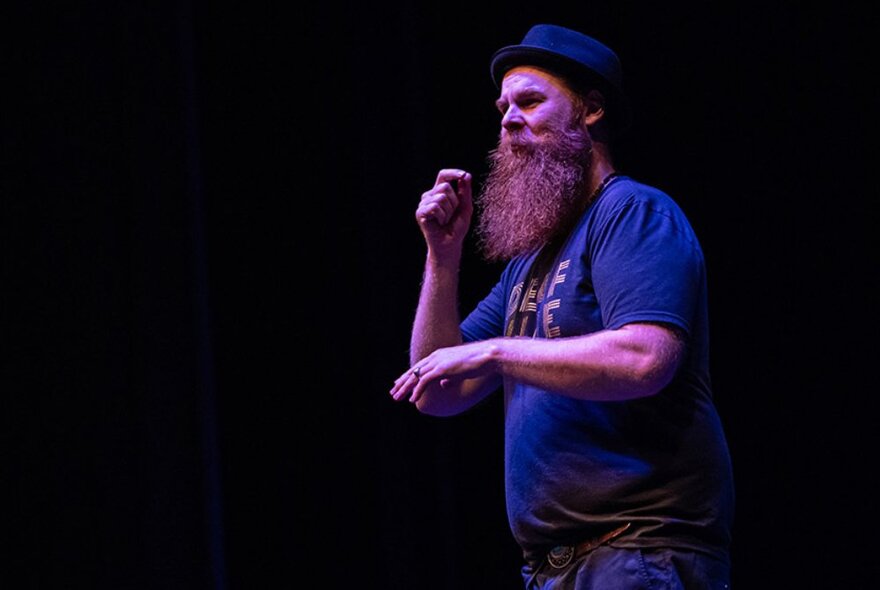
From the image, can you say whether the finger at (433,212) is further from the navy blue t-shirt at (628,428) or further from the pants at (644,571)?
the pants at (644,571)

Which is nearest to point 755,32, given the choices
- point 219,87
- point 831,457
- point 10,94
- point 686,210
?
point 686,210

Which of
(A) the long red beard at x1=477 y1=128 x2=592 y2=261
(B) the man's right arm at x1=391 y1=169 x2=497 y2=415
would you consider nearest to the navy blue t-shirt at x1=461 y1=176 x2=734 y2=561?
(A) the long red beard at x1=477 y1=128 x2=592 y2=261

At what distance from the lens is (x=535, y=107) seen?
222cm

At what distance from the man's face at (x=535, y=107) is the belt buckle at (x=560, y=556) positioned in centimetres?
82

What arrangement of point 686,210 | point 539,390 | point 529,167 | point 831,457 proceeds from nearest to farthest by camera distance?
point 539,390, point 529,167, point 831,457, point 686,210

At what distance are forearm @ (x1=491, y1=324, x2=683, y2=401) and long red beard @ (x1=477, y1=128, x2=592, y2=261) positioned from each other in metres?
0.43

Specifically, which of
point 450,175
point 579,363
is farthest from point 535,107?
point 579,363

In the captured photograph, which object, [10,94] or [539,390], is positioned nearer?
[539,390]

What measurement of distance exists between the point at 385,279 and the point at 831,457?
1.41m

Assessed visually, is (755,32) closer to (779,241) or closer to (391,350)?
(779,241)

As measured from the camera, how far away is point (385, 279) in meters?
3.28

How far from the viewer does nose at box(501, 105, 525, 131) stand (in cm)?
222

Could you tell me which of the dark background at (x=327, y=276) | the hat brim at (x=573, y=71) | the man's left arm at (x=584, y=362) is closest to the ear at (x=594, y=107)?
the hat brim at (x=573, y=71)

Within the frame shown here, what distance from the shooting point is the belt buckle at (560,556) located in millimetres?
1831
